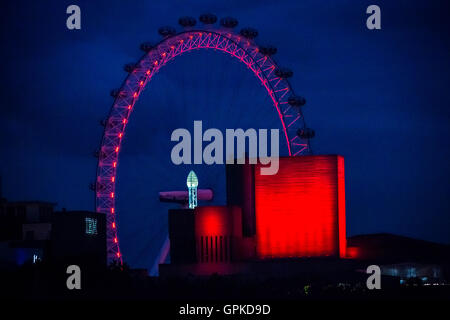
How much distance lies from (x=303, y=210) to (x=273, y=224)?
1969 mm

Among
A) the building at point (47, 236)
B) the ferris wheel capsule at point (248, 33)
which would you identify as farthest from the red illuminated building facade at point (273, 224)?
the ferris wheel capsule at point (248, 33)

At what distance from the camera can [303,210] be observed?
198 feet

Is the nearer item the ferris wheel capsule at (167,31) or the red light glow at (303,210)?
the red light glow at (303,210)

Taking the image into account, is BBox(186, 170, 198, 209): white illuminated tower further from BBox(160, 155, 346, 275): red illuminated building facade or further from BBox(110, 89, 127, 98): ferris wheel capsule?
BBox(110, 89, 127, 98): ferris wheel capsule

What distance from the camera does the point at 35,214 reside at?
69500 millimetres

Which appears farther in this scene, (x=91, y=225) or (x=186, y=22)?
(x=186, y=22)

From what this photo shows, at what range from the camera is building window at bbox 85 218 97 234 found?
5730cm

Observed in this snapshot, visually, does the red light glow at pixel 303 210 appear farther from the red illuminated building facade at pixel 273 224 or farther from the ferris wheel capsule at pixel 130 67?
the ferris wheel capsule at pixel 130 67

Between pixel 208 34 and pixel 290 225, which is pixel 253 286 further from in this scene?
pixel 208 34

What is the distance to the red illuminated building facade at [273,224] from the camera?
2367 inches

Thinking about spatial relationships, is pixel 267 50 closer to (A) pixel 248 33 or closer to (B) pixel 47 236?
(A) pixel 248 33

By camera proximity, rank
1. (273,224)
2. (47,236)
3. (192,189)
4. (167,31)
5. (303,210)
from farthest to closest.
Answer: (47,236) → (192,189) → (167,31) → (273,224) → (303,210)

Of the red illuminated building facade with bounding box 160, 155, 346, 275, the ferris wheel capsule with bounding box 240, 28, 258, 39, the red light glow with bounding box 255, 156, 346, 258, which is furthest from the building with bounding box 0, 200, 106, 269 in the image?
the ferris wheel capsule with bounding box 240, 28, 258, 39

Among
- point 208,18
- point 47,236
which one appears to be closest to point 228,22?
point 208,18
